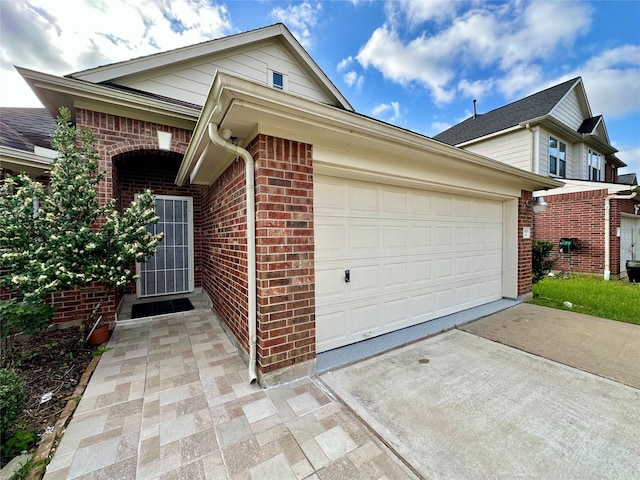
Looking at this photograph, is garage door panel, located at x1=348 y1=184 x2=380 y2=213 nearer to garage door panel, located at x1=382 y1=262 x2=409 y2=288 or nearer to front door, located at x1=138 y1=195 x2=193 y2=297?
garage door panel, located at x1=382 y1=262 x2=409 y2=288

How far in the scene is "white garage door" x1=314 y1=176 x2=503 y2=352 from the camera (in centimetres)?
312

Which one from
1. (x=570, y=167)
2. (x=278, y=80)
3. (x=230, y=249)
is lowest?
(x=230, y=249)

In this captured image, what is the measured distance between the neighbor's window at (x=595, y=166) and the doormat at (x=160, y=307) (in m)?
15.9

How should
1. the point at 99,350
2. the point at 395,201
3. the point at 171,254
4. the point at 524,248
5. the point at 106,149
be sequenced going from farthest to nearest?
1. the point at 171,254
2. the point at 524,248
3. the point at 106,149
4. the point at 395,201
5. the point at 99,350

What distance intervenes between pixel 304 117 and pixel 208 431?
8.58ft

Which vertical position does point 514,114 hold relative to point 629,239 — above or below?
above

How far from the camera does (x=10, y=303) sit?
2.61 metres

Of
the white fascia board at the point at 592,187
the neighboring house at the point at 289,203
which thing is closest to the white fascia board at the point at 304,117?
the neighboring house at the point at 289,203

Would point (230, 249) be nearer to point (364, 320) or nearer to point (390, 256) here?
point (364, 320)

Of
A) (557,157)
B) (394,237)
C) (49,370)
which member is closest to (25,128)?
(49,370)

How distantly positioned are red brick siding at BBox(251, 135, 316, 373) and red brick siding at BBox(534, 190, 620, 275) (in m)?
10.8

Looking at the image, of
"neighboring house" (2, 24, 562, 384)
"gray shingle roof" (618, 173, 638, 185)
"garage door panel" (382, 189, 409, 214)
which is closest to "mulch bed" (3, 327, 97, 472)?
"neighboring house" (2, 24, 562, 384)

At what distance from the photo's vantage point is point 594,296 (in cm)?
587

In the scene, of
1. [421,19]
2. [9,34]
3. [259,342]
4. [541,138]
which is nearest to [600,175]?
[541,138]
